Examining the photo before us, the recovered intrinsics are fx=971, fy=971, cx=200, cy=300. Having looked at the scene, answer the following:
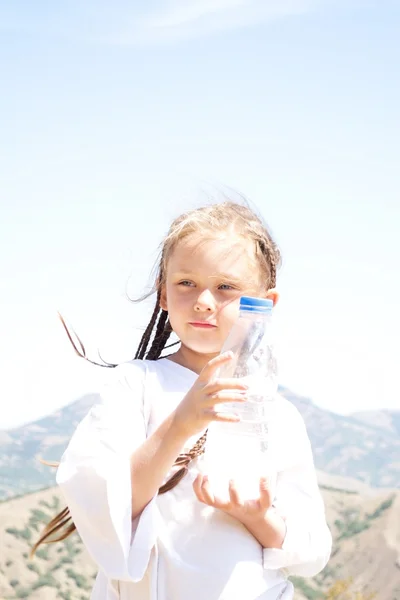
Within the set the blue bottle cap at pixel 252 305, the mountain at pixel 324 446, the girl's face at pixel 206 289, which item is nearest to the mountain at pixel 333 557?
the mountain at pixel 324 446

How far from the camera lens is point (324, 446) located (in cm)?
4384

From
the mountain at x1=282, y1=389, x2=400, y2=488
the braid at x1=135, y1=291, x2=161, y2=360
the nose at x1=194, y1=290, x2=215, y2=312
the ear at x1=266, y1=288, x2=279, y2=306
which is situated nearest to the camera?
the nose at x1=194, y1=290, x2=215, y2=312

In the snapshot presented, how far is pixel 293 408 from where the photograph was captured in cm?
361

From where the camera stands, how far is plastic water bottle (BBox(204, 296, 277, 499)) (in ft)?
10.3

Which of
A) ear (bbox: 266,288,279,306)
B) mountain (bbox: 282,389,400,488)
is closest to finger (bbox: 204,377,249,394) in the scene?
ear (bbox: 266,288,279,306)

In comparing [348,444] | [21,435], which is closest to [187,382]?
[21,435]

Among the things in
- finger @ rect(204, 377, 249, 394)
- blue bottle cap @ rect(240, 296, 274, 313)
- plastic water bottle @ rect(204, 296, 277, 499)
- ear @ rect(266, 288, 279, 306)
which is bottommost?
plastic water bottle @ rect(204, 296, 277, 499)

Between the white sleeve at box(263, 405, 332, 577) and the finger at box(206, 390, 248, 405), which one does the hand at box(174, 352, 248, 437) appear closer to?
the finger at box(206, 390, 248, 405)

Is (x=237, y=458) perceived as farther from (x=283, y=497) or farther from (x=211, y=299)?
(x=211, y=299)

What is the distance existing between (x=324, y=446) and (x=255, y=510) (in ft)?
136

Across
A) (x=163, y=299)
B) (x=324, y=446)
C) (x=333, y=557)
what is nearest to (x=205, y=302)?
(x=163, y=299)

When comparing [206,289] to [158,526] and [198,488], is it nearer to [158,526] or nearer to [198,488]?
[198,488]

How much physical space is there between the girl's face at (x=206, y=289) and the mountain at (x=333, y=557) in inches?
950

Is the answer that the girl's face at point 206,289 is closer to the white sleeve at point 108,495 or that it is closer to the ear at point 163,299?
the ear at point 163,299
